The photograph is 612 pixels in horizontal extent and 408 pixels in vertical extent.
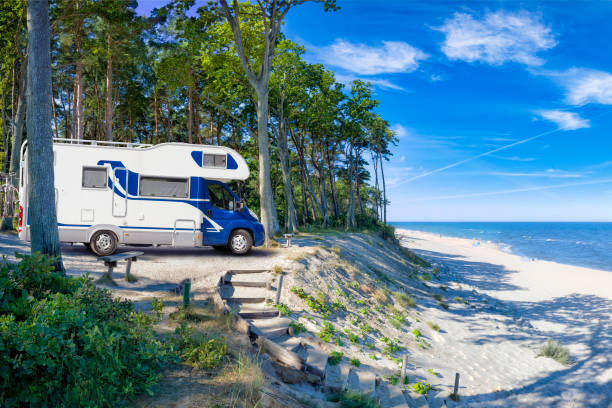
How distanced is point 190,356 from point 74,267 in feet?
21.8

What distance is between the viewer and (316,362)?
611cm

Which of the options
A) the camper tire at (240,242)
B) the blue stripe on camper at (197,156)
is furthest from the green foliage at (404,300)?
the blue stripe on camper at (197,156)

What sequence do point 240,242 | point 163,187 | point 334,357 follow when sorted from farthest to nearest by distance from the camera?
point 240,242 → point 163,187 → point 334,357

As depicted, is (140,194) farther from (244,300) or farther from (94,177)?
(244,300)

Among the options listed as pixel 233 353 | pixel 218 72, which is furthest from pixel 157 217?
pixel 218 72

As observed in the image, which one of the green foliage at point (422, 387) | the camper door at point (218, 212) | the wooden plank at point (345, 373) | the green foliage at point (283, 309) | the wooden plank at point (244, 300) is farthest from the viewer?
the camper door at point (218, 212)

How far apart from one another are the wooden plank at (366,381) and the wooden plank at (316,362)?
2.36 ft

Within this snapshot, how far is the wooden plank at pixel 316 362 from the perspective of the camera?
5668 millimetres

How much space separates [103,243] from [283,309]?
6298mm

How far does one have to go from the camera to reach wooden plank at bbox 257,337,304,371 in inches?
216

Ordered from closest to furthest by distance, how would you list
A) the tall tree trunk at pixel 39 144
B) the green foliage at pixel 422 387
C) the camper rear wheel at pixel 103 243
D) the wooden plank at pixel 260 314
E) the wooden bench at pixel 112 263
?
the tall tree trunk at pixel 39 144, the green foliage at pixel 422 387, the wooden plank at pixel 260 314, the wooden bench at pixel 112 263, the camper rear wheel at pixel 103 243

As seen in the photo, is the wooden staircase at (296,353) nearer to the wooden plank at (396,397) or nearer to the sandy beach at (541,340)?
the wooden plank at (396,397)

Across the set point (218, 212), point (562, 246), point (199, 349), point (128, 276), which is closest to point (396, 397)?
point (199, 349)

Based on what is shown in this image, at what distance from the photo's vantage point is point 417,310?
12.6 m
